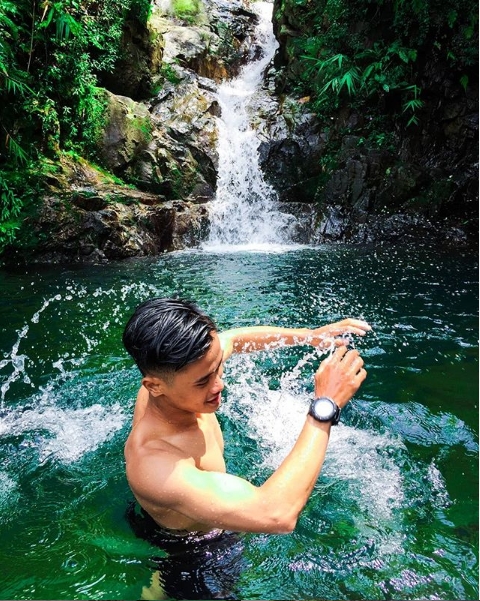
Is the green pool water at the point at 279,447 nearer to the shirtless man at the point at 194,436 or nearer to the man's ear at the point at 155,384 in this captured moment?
the shirtless man at the point at 194,436

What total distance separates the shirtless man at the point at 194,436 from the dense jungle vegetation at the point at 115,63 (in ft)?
28.7

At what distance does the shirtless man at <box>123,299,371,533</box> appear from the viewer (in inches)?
68.2

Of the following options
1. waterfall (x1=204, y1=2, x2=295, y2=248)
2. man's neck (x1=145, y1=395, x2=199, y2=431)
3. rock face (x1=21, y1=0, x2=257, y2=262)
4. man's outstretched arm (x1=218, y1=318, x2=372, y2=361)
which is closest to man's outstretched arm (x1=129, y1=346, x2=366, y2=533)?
man's neck (x1=145, y1=395, x2=199, y2=431)

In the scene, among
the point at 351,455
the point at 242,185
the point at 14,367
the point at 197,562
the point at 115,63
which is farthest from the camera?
the point at 242,185

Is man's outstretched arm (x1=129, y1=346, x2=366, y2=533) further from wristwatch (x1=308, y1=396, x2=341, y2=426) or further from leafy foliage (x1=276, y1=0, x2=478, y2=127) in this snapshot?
leafy foliage (x1=276, y1=0, x2=478, y2=127)

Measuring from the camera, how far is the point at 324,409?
1.85m

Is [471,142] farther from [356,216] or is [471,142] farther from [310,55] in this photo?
[310,55]

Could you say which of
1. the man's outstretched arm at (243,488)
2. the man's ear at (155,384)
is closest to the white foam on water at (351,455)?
the man's outstretched arm at (243,488)

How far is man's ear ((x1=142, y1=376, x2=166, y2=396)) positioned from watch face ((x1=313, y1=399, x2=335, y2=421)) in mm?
598

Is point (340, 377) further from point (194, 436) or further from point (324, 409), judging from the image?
point (194, 436)

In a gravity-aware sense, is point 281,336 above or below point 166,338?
below

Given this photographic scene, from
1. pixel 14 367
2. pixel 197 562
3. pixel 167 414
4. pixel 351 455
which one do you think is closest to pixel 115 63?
pixel 14 367

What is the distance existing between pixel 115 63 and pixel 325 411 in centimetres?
1395

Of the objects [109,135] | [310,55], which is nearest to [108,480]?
[109,135]
